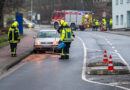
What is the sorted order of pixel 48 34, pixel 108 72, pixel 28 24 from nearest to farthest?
pixel 108 72, pixel 48 34, pixel 28 24

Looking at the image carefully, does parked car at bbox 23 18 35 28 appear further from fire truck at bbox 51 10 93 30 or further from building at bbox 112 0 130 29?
building at bbox 112 0 130 29

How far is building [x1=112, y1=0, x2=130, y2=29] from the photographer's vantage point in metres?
52.9

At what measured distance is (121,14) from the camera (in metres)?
55.4

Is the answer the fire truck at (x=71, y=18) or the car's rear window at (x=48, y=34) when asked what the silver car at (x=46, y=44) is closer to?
the car's rear window at (x=48, y=34)

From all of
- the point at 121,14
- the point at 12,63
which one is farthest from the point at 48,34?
the point at 121,14

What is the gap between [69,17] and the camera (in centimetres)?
5750

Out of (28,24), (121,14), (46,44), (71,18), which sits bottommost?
(46,44)

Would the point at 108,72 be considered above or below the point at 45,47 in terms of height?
below

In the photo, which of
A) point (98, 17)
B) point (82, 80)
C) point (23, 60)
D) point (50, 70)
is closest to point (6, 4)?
point (23, 60)

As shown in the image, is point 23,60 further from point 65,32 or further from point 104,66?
point 104,66

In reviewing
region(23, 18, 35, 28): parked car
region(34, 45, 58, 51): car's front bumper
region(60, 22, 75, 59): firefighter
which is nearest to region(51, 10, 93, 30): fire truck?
region(23, 18, 35, 28): parked car

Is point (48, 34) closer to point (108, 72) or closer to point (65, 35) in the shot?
point (65, 35)

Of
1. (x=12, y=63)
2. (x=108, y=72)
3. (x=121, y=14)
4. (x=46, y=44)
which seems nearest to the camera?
(x=108, y=72)

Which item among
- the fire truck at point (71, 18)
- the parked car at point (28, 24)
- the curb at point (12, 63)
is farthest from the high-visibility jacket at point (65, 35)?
the parked car at point (28, 24)
